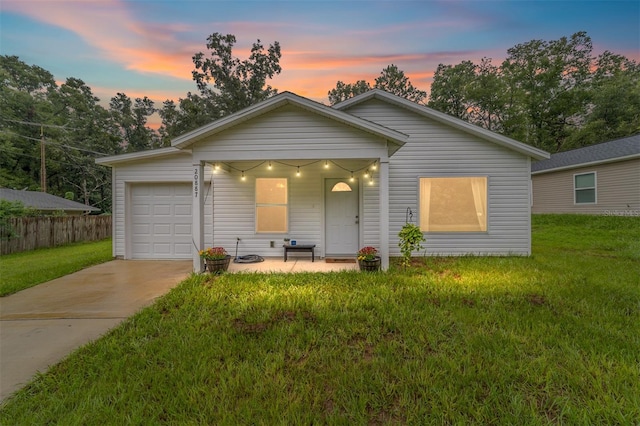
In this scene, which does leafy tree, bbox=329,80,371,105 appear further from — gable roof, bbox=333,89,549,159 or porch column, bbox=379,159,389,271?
porch column, bbox=379,159,389,271

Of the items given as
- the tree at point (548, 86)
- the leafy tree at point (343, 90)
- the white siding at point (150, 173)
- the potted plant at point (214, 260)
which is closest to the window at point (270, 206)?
the white siding at point (150, 173)

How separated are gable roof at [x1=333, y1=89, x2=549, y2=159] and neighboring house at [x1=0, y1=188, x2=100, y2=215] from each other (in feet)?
55.9

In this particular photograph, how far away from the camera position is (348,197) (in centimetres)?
721

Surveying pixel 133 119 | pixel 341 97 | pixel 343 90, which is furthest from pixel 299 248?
pixel 133 119

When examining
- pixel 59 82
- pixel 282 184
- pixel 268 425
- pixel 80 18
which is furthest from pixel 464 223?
pixel 59 82

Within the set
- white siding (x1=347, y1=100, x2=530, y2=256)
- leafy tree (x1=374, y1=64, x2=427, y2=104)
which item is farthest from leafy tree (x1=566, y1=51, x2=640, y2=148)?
white siding (x1=347, y1=100, x2=530, y2=256)

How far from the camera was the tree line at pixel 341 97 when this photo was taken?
2020 cm

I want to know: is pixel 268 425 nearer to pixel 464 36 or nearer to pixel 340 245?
pixel 340 245

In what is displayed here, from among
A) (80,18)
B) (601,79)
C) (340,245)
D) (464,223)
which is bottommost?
(340,245)

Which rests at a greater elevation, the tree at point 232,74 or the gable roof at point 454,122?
the tree at point 232,74

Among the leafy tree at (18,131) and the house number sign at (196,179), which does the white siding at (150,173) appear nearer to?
the house number sign at (196,179)

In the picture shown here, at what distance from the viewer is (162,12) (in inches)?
311

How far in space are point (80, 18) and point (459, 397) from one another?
11524mm

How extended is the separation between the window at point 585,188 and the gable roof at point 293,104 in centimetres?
1273
